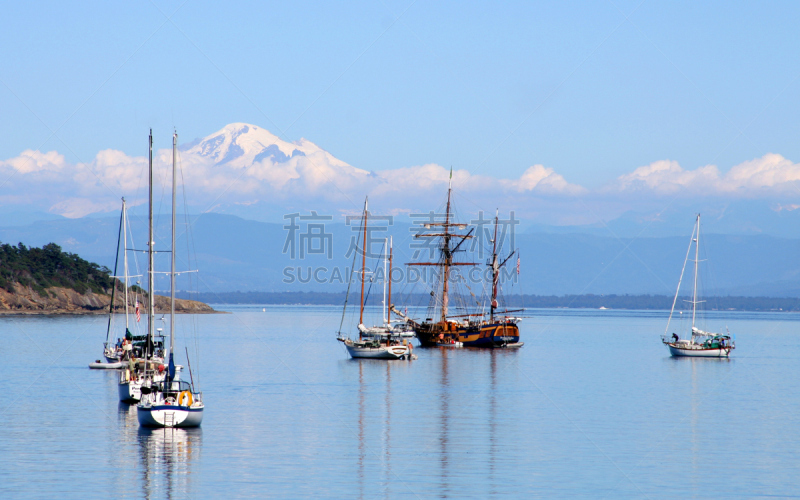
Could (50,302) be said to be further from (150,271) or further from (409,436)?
(409,436)

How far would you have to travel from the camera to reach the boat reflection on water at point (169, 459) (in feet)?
93.6

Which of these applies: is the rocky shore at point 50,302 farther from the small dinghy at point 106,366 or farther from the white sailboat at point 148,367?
the white sailboat at point 148,367

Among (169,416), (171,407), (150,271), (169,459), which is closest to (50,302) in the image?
(150,271)

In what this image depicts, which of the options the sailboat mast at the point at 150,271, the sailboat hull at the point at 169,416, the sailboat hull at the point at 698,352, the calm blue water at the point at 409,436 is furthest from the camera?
the sailboat hull at the point at 698,352

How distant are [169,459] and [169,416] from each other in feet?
17.9

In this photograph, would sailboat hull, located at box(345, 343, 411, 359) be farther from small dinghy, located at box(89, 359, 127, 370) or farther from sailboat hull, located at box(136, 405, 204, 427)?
sailboat hull, located at box(136, 405, 204, 427)

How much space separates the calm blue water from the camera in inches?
1162

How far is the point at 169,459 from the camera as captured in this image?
1296 inches

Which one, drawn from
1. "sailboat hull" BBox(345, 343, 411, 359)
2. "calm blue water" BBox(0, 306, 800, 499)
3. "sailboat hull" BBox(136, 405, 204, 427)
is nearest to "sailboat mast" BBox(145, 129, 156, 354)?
"calm blue water" BBox(0, 306, 800, 499)

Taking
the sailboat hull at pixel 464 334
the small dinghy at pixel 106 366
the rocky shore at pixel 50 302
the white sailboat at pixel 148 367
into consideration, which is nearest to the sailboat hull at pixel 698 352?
the sailboat hull at pixel 464 334

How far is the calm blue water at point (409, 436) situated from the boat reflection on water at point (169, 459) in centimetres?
10

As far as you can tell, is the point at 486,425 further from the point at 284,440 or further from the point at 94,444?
the point at 94,444

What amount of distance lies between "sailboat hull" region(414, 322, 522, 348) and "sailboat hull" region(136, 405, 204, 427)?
72.0m

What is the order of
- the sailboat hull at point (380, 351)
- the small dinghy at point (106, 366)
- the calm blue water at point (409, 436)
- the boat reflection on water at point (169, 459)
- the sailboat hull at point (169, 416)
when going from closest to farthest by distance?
the boat reflection on water at point (169, 459) < the calm blue water at point (409, 436) < the sailboat hull at point (169, 416) < the small dinghy at point (106, 366) < the sailboat hull at point (380, 351)
